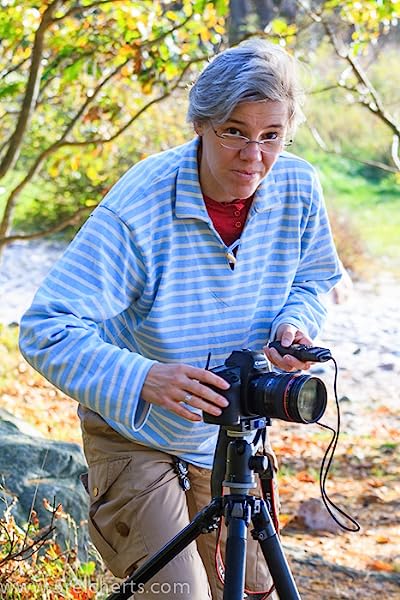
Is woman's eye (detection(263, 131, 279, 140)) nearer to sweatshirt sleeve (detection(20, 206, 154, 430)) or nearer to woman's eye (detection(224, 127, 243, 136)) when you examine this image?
woman's eye (detection(224, 127, 243, 136))

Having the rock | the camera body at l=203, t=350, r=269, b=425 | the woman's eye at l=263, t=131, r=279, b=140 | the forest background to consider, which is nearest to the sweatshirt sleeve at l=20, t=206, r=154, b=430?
the camera body at l=203, t=350, r=269, b=425

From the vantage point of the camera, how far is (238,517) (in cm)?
212

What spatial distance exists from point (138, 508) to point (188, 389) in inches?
19.1

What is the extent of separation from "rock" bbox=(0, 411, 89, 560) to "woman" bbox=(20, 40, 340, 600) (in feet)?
4.05

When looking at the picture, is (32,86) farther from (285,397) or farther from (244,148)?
(285,397)

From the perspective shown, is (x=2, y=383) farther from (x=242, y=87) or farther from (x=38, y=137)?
(x=242, y=87)

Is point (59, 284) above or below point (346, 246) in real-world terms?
above

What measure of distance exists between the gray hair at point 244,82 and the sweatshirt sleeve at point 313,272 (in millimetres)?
358

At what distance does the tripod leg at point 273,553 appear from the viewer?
2145mm

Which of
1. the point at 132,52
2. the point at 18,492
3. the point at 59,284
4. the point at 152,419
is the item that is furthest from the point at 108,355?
the point at 132,52

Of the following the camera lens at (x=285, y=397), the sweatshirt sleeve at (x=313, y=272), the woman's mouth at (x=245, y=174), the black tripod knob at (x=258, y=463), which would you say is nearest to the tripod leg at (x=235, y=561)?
the black tripod knob at (x=258, y=463)

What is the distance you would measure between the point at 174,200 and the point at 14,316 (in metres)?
7.51

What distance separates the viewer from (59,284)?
227 centimetres

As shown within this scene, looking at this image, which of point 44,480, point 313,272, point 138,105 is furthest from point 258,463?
point 138,105
